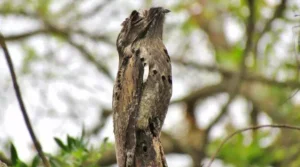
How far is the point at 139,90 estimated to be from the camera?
1924 mm

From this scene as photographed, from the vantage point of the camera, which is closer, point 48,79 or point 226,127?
point 48,79

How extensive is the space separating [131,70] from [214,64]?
16.9 feet

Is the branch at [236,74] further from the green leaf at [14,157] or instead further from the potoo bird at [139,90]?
the potoo bird at [139,90]

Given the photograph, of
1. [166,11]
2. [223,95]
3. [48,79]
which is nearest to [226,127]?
[223,95]

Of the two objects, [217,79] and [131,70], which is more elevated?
[217,79]

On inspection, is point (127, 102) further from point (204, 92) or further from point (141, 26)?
point (204, 92)

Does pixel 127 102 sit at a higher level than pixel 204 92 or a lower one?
lower

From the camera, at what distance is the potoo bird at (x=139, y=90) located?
190cm

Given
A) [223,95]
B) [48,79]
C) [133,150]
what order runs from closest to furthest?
[133,150] → [48,79] → [223,95]

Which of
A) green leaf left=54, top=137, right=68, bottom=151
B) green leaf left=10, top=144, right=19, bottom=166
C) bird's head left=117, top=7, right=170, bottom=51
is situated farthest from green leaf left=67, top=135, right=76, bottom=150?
bird's head left=117, top=7, right=170, bottom=51

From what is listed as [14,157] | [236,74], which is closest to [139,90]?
[14,157]

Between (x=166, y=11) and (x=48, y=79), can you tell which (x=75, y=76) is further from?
(x=166, y=11)

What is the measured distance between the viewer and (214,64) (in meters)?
7.06

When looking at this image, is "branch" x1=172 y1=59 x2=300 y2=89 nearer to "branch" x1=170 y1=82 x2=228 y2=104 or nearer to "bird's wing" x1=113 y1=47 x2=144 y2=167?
"branch" x1=170 y1=82 x2=228 y2=104
